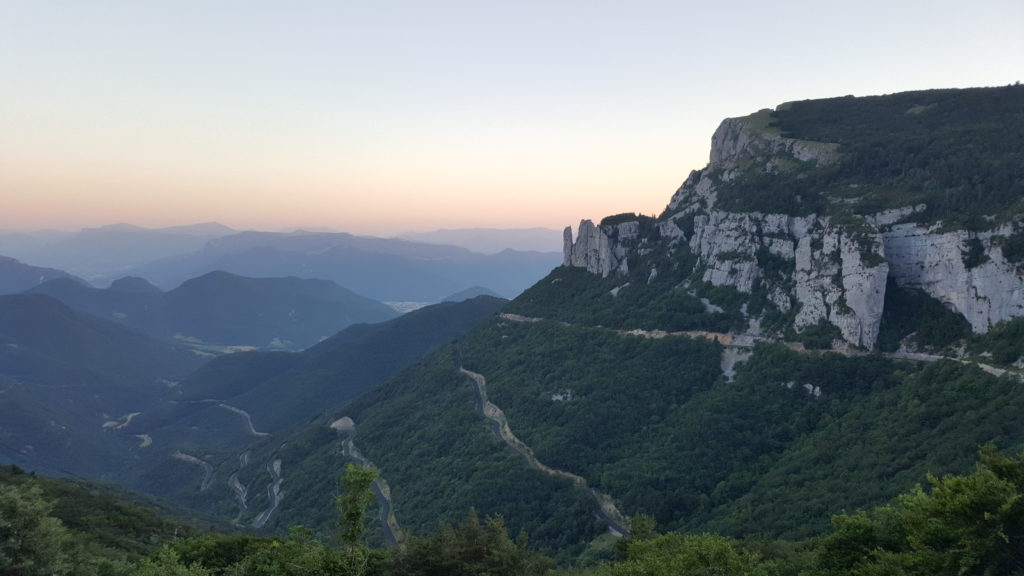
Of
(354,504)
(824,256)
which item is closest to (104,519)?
(354,504)

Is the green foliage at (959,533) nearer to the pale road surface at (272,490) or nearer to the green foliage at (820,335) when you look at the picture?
the green foliage at (820,335)

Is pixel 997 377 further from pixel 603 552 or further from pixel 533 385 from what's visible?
pixel 533 385

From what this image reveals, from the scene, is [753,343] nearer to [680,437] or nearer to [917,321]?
[917,321]

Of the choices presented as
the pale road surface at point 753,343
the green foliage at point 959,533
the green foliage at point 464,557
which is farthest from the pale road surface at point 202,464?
the green foliage at point 959,533

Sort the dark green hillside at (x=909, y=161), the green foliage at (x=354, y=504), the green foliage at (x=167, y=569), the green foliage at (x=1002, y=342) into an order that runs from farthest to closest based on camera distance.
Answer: the dark green hillside at (x=909, y=161), the green foliage at (x=1002, y=342), the green foliage at (x=167, y=569), the green foliage at (x=354, y=504)

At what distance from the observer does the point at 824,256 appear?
84.4 metres

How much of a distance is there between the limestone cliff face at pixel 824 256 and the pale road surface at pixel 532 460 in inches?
1592

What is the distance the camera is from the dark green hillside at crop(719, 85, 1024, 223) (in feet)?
259

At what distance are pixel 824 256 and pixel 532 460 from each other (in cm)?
5430

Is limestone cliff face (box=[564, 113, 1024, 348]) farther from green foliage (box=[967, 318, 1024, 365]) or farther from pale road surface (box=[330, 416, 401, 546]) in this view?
pale road surface (box=[330, 416, 401, 546])

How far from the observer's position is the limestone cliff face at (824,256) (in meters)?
69.6

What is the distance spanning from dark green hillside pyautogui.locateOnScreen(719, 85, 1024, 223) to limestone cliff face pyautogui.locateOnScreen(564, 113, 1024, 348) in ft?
9.94

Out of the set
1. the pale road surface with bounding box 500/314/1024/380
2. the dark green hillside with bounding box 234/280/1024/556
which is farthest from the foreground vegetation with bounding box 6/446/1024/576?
the pale road surface with bounding box 500/314/1024/380

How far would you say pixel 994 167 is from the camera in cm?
8119
